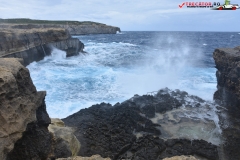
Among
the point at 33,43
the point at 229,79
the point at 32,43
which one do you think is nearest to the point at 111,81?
the point at 229,79

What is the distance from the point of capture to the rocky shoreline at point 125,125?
5626mm

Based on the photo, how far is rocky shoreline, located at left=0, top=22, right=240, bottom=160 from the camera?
5626 millimetres

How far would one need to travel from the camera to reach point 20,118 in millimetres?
5570

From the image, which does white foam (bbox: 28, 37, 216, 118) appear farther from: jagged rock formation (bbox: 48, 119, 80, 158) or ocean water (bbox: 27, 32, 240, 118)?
jagged rock formation (bbox: 48, 119, 80, 158)

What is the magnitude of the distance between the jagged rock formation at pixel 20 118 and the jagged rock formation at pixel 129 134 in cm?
354

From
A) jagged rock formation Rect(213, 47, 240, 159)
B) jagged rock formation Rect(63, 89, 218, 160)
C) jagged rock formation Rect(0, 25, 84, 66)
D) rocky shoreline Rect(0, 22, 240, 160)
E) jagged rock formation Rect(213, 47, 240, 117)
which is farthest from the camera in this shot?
jagged rock formation Rect(0, 25, 84, 66)

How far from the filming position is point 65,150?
7895 millimetres

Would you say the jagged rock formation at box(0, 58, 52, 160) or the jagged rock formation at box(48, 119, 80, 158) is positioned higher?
the jagged rock formation at box(0, 58, 52, 160)

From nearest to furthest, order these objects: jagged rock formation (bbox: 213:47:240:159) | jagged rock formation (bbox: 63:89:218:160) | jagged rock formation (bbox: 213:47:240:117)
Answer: jagged rock formation (bbox: 63:89:218:160) < jagged rock formation (bbox: 213:47:240:159) < jagged rock formation (bbox: 213:47:240:117)

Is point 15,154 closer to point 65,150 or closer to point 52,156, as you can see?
point 52,156

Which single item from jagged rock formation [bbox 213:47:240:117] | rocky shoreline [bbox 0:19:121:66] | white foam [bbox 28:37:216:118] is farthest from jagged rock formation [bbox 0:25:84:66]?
jagged rock formation [bbox 213:47:240:117]

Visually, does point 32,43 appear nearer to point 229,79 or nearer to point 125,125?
point 125,125

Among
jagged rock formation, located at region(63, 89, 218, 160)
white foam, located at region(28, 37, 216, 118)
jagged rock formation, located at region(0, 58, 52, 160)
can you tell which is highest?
jagged rock formation, located at region(0, 58, 52, 160)

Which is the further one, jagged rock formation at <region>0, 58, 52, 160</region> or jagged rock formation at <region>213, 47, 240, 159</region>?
jagged rock formation at <region>213, 47, 240, 159</region>
